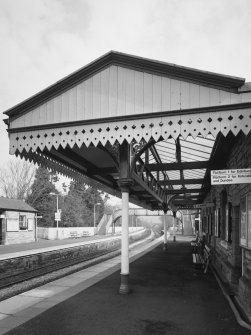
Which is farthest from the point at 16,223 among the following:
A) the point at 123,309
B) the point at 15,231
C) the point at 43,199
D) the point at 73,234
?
the point at 123,309

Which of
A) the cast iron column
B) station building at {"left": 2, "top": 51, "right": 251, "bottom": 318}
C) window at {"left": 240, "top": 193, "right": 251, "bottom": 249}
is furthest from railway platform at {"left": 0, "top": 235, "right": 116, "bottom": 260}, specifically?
window at {"left": 240, "top": 193, "right": 251, "bottom": 249}

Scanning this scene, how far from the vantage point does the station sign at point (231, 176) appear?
5.54m

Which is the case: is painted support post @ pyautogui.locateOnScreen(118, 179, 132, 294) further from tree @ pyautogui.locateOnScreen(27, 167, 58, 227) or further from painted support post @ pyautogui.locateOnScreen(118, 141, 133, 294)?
tree @ pyautogui.locateOnScreen(27, 167, 58, 227)

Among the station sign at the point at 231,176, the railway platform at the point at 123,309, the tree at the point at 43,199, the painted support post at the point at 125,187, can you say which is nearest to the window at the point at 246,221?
the station sign at the point at 231,176

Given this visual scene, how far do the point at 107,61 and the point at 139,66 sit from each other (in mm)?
654

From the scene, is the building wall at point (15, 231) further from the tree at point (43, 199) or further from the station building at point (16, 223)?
the tree at point (43, 199)

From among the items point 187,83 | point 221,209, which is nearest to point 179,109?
point 187,83

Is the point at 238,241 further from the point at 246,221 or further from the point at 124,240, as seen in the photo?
the point at 124,240

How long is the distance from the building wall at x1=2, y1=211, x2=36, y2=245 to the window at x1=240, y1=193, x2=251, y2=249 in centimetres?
2446

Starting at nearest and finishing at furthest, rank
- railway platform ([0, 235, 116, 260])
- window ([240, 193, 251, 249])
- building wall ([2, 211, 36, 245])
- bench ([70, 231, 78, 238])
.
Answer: window ([240, 193, 251, 249]) < railway platform ([0, 235, 116, 260]) < building wall ([2, 211, 36, 245]) < bench ([70, 231, 78, 238])

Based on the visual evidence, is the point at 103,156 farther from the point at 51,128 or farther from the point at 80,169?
the point at 51,128

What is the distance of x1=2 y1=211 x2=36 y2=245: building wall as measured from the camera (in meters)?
28.2

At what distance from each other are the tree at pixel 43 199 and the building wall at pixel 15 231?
2017 cm

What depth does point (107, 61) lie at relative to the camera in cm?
645
